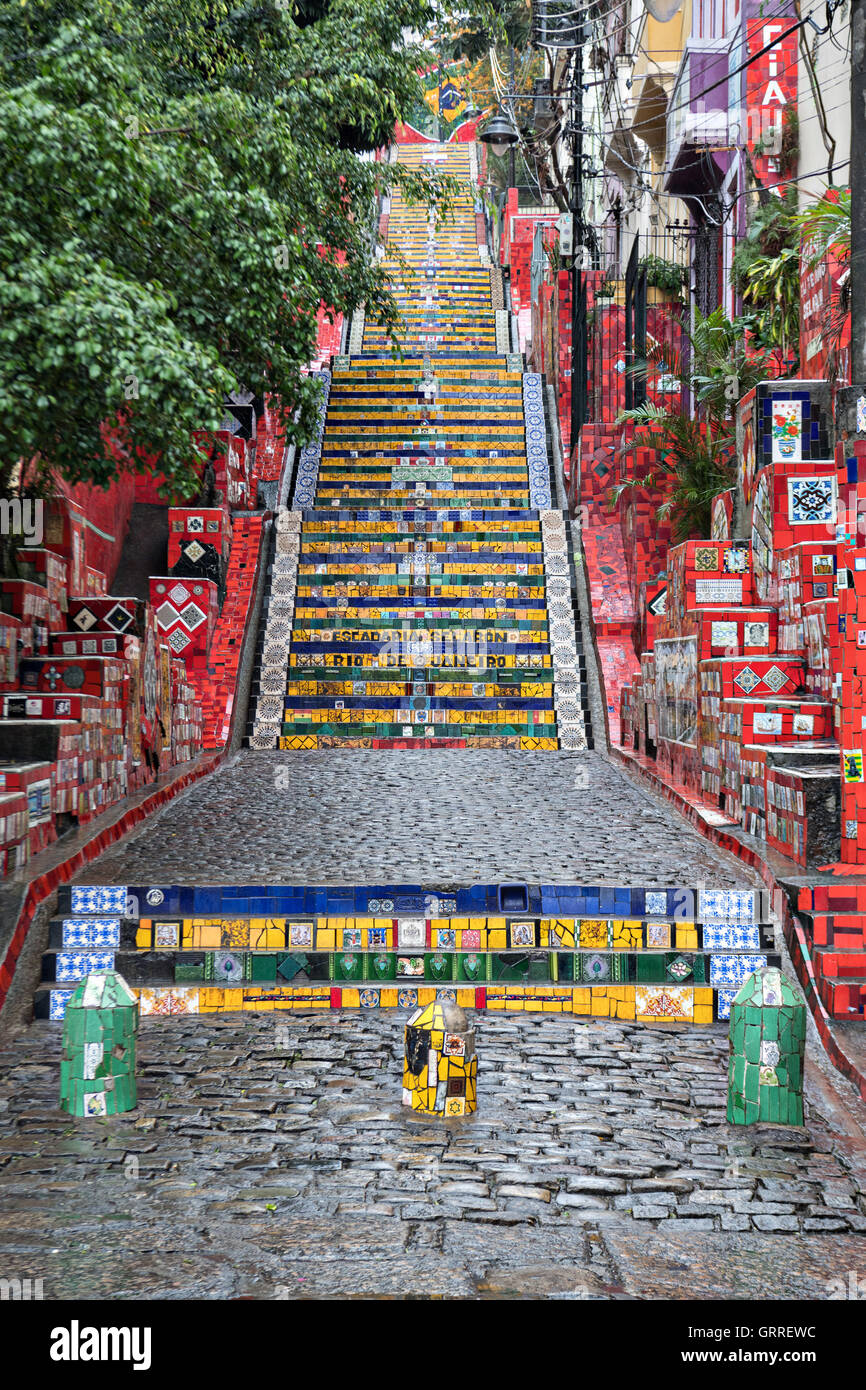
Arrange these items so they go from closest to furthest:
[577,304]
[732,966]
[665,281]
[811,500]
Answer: [732,966], [811,500], [577,304], [665,281]

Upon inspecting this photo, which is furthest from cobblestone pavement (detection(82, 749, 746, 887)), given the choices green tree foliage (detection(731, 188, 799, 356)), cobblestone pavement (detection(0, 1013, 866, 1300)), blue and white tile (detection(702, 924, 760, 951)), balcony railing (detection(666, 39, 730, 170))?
balcony railing (detection(666, 39, 730, 170))

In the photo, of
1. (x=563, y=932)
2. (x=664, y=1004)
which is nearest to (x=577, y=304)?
(x=563, y=932)

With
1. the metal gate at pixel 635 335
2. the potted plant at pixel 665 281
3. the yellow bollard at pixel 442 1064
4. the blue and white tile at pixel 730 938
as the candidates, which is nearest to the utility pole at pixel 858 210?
the blue and white tile at pixel 730 938

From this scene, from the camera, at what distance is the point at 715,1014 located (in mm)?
5492

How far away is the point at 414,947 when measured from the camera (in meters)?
5.77

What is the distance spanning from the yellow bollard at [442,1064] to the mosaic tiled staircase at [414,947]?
4.29 feet

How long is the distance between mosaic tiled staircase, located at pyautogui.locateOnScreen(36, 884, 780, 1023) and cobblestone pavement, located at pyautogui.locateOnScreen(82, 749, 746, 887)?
185 millimetres

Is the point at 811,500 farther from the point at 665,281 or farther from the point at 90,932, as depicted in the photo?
the point at 665,281

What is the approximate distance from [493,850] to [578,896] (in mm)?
1199

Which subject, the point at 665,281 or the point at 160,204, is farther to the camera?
the point at 665,281

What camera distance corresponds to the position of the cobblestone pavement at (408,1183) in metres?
3.03

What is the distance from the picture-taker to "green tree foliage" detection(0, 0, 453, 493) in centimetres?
629

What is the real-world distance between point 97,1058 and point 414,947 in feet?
6.16
